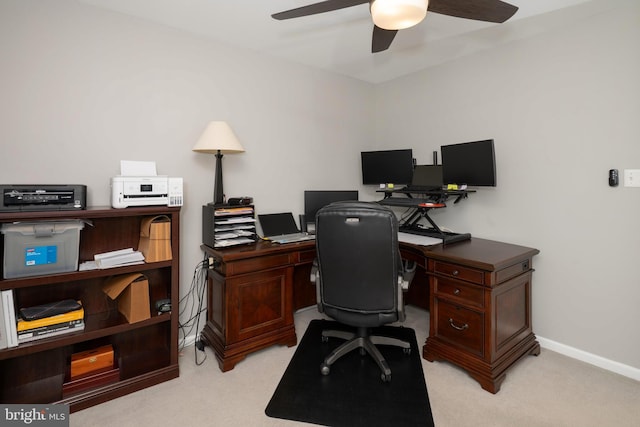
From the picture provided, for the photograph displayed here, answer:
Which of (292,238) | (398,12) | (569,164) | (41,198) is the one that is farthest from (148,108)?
(569,164)

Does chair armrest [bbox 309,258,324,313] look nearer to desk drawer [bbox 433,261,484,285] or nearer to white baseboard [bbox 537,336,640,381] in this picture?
desk drawer [bbox 433,261,484,285]

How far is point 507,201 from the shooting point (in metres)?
2.70

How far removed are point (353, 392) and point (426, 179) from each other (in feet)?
6.43

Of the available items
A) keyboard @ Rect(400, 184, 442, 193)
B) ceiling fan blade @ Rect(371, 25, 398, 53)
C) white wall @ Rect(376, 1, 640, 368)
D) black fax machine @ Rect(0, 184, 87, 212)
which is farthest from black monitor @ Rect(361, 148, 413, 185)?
black fax machine @ Rect(0, 184, 87, 212)

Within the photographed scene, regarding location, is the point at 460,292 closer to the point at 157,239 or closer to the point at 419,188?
the point at 419,188

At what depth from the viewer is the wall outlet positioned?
2070mm

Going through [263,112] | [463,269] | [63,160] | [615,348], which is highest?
[263,112]

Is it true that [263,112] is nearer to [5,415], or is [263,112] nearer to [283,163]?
[283,163]

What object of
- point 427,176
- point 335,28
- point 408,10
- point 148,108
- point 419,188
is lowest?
point 419,188

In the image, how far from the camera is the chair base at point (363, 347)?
6.84 feet

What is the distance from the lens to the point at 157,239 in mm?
2066

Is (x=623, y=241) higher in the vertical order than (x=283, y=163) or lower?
lower

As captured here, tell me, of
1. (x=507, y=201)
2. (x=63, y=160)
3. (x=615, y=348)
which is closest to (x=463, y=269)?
(x=507, y=201)

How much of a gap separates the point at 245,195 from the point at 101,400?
5.62ft
